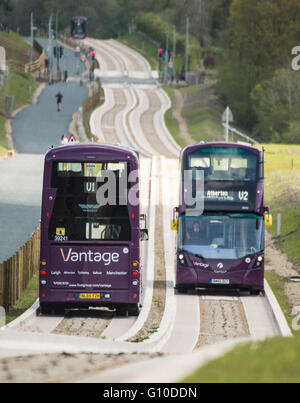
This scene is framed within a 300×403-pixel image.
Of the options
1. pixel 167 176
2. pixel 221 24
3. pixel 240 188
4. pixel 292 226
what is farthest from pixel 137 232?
pixel 221 24

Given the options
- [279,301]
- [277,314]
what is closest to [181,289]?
[279,301]

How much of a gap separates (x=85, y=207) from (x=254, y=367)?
12822 millimetres

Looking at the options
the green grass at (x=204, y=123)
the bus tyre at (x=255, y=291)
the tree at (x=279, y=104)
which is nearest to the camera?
the bus tyre at (x=255, y=291)

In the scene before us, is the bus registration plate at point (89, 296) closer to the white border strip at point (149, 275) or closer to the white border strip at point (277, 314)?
the white border strip at point (149, 275)

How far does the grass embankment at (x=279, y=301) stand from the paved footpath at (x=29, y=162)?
1010 cm

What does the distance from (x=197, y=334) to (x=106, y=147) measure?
17.1 ft

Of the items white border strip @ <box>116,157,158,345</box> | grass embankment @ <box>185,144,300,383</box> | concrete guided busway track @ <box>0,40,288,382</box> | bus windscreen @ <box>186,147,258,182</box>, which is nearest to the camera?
grass embankment @ <box>185,144,300,383</box>

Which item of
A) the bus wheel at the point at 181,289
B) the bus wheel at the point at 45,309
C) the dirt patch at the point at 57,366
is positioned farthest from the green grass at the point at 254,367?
the bus wheel at the point at 181,289

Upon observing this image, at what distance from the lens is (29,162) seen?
6041 centimetres

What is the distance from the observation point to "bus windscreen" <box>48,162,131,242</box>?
77.8 ft

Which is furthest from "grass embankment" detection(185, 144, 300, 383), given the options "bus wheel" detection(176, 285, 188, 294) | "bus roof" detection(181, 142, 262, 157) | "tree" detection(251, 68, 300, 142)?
"tree" detection(251, 68, 300, 142)

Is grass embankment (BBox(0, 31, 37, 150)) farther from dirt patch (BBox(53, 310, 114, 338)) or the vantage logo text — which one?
the vantage logo text

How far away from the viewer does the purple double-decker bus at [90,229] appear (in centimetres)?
2373
